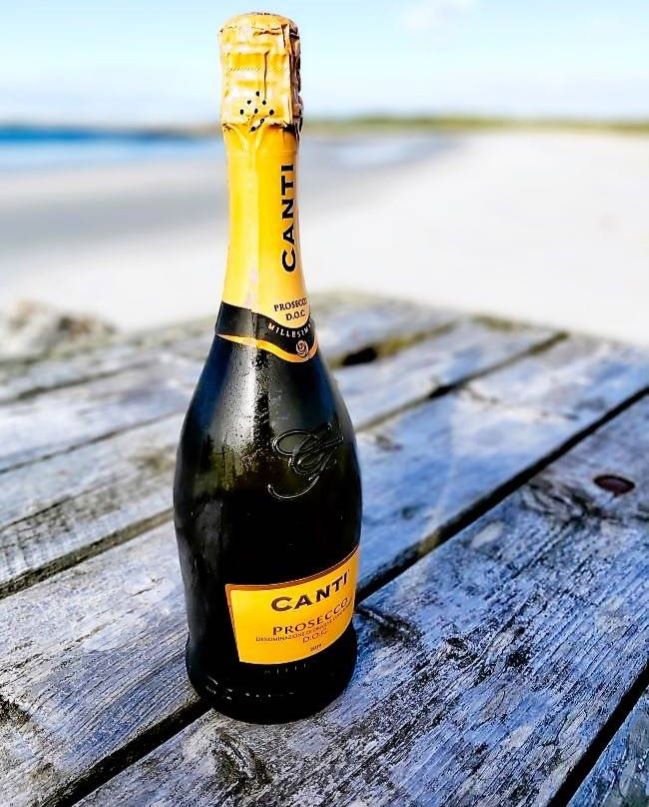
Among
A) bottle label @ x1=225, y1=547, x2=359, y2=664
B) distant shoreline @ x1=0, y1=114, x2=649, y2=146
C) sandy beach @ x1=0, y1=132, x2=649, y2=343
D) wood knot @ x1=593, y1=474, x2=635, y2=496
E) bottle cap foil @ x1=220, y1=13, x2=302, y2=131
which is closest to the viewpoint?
bottle cap foil @ x1=220, y1=13, x2=302, y2=131

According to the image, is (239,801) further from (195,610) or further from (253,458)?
(253,458)

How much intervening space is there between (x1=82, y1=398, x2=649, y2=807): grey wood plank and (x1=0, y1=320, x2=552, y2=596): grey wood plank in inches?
16.5

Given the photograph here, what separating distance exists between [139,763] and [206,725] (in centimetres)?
8

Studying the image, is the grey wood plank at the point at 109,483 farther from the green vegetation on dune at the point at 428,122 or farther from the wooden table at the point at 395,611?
the green vegetation on dune at the point at 428,122

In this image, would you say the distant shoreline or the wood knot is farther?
the distant shoreline

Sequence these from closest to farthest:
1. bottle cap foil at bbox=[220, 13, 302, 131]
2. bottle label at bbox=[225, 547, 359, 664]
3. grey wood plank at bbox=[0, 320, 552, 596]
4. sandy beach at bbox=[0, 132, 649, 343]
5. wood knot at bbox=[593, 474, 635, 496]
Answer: bottle cap foil at bbox=[220, 13, 302, 131]
bottle label at bbox=[225, 547, 359, 664]
grey wood plank at bbox=[0, 320, 552, 596]
wood knot at bbox=[593, 474, 635, 496]
sandy beach at bbox=[0, 132, 649, 343]

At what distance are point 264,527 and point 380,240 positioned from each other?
23.7 ft

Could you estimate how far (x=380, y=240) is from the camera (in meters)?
7.80

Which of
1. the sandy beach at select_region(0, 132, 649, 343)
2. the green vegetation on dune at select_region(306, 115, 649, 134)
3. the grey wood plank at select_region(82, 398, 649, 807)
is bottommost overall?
the green vegetation on dune at select_region(306, 115, 649, 134)

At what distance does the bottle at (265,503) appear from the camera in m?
0.80

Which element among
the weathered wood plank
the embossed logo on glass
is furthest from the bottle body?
the weathered wood plank

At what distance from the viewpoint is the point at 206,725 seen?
0.83 meters

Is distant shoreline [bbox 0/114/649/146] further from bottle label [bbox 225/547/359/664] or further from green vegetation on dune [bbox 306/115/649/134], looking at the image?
bottle label [bbox 225/547/359/664]

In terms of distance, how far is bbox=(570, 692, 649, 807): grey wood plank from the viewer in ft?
2.44
